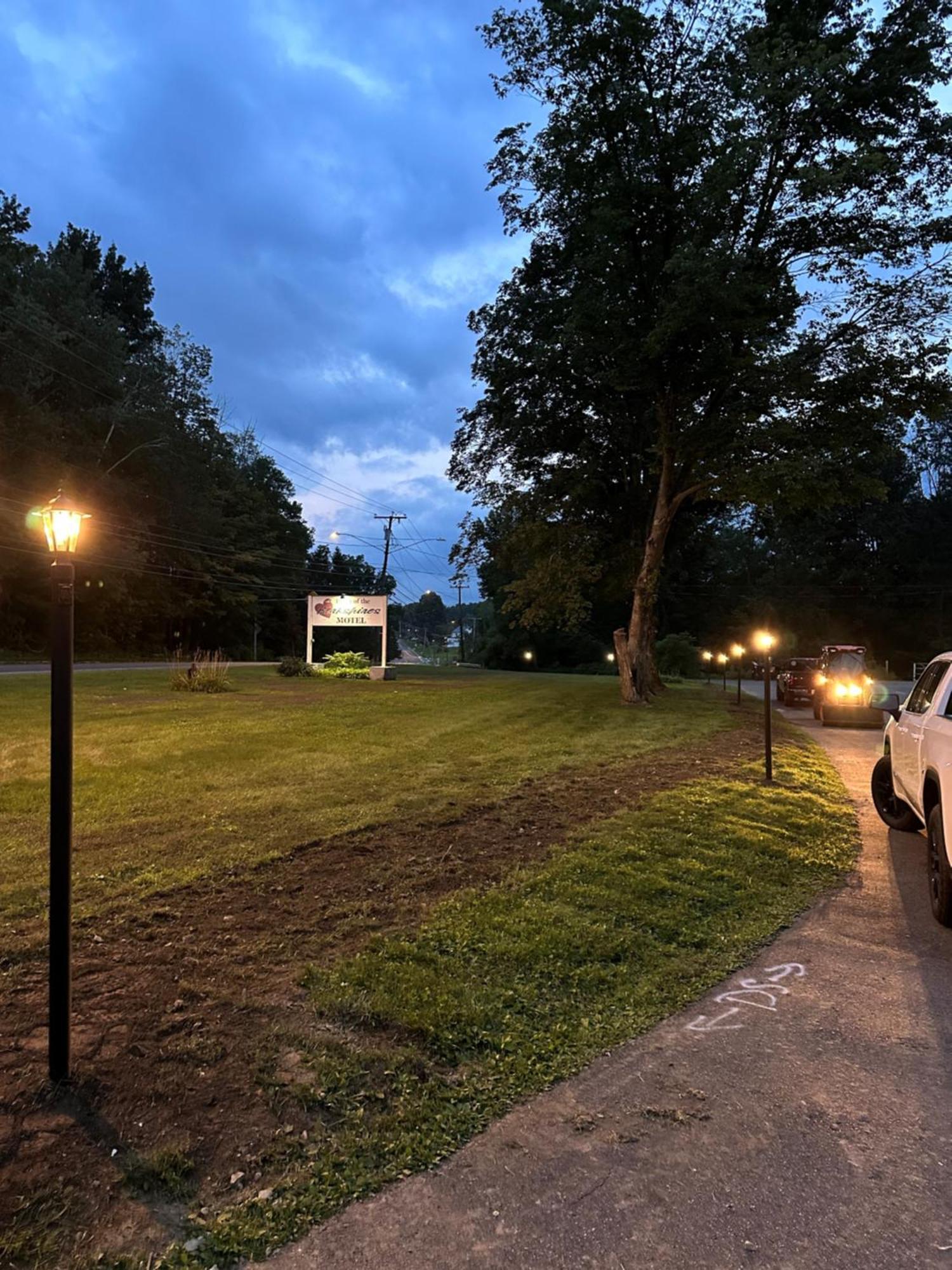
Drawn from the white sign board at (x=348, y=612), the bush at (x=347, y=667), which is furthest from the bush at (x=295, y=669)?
the white sign board at (x=348, y=612)

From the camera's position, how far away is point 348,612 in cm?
2897

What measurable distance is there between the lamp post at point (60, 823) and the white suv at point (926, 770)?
4.41 metres

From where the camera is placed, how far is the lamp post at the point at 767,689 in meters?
8.44

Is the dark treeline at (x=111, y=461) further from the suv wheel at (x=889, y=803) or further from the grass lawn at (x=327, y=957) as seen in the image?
the suv wheel at (x=889, y=803)

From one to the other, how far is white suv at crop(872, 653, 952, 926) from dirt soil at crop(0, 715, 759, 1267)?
2.60m

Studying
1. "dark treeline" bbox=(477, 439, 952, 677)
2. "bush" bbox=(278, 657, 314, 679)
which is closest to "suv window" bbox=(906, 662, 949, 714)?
"bush" bbox=(278, 657, 314, 679)

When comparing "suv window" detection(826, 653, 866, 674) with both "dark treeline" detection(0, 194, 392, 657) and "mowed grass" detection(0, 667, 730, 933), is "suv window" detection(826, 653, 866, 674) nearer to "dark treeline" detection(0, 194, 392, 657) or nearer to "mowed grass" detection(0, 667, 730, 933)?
"mowed grass" detection(0, 667, 730, 933)

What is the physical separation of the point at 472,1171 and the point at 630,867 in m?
3.19

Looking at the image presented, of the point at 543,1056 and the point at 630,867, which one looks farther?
the point at 630,867

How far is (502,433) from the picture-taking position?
22828 mm

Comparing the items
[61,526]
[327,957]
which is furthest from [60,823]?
[327,957]

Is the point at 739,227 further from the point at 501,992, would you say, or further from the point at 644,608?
the point at 501,992

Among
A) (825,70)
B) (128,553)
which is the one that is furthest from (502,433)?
(128,553)

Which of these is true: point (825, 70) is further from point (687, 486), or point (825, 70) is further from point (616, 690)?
point (616, 690)
